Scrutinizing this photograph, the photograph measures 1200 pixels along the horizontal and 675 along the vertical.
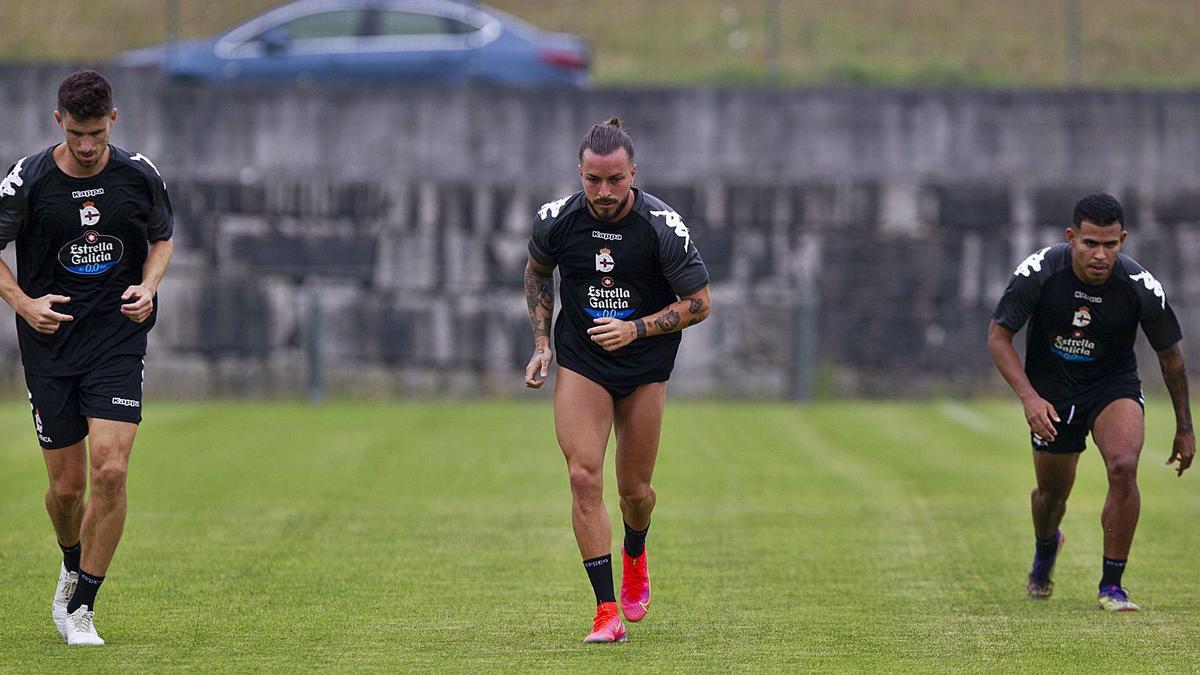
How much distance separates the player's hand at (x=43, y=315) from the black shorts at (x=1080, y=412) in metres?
4.67

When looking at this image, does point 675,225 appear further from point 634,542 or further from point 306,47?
point 306,47

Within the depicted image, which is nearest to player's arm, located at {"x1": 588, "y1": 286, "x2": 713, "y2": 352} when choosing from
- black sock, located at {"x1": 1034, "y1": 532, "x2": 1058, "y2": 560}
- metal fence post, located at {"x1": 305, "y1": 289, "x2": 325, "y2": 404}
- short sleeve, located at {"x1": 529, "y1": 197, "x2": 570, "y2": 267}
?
short sleeve, located at {"x1": 529, "y1": 197, "x2": 570, "y2": 267}

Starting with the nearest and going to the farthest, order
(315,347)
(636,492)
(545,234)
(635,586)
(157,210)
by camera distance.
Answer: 1. (157,210)
2. (545,234)
3. (636,492)
4. (635,586)
5. (315,347)

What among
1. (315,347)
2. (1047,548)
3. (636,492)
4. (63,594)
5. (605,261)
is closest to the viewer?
(63,594)

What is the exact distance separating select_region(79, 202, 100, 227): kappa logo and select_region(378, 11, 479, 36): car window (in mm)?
16364

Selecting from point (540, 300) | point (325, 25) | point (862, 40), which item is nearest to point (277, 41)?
point (325, 25)

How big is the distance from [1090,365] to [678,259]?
7.91 feet

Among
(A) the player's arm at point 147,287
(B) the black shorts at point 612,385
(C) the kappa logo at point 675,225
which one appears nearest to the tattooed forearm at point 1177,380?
(C) the kappa logo at point 675,225

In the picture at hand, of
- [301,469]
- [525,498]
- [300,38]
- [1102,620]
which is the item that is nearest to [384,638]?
[1102,620]

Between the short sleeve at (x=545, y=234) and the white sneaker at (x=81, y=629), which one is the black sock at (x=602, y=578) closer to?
the short sleeve at (x=545, y=234)

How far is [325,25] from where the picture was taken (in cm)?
2356

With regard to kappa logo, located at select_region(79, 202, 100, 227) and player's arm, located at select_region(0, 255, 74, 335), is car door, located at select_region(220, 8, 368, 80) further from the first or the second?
player's arm, located at select_region(0, 255, 74, 335)

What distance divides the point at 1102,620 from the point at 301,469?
27.7 feet

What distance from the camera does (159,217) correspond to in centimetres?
764
